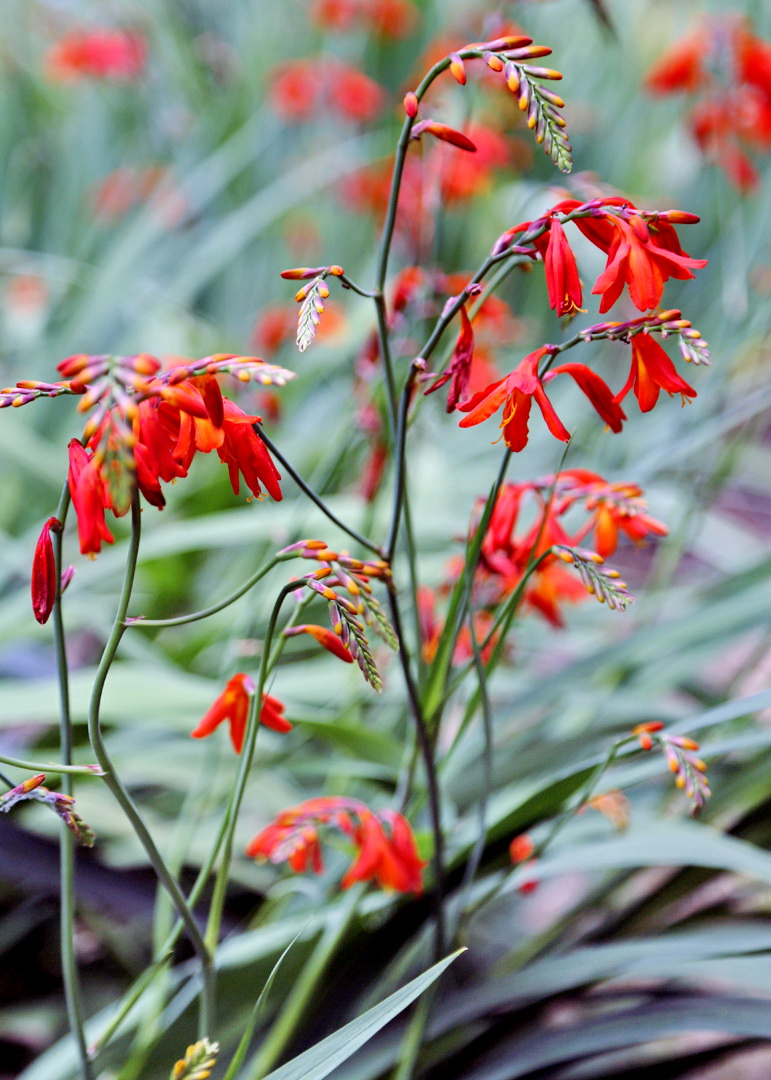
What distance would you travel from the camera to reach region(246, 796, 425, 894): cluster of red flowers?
514mm

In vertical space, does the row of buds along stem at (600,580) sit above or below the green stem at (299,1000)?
above

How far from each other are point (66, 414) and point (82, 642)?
43cm

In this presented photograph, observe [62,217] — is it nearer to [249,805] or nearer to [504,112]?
[504,112]

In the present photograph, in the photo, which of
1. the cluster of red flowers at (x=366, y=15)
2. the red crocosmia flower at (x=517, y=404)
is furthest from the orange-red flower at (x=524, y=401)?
the cluster of red flowers at (x=366, y=15)

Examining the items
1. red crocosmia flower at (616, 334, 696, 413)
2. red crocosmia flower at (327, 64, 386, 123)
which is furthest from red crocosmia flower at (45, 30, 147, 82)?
red crocosmia flower at (616, 334, 696, 413)

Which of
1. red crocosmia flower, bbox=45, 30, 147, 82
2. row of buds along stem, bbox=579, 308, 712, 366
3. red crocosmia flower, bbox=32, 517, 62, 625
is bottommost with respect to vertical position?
red crocosmia flower, bbox=32, 517, 62, 625

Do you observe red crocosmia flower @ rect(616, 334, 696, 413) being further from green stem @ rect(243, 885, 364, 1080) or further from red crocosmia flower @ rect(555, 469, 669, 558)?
green stem @ rect(243, 885, 364, 1080)

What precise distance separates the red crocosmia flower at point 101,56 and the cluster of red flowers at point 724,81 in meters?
1.15

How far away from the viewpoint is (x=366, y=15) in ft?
6.48

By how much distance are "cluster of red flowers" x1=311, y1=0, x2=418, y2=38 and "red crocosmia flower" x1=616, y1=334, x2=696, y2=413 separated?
1867 millimetres

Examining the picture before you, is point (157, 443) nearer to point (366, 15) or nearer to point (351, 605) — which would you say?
point (351, 605)

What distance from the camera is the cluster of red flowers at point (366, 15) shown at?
1.92 meters

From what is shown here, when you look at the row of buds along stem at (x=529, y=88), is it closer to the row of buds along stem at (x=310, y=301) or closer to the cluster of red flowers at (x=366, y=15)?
the row of buds along stem at (x=310, y=301)

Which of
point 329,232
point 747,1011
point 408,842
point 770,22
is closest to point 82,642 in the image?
point 408,842
